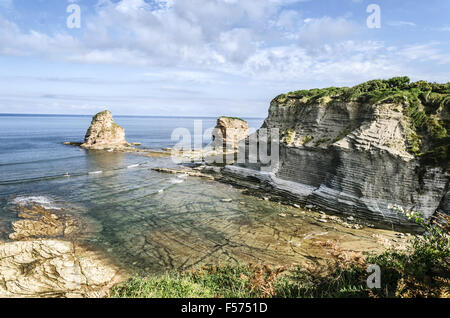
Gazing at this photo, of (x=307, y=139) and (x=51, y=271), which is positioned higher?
(x=307, y=139)

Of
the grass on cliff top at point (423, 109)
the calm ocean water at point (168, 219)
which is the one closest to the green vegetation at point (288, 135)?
the grass on cliff top at point (423, 109)

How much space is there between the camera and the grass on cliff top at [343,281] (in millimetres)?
6706

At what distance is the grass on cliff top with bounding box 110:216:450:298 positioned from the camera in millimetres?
6706

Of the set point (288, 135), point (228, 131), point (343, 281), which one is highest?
point (228, 131)

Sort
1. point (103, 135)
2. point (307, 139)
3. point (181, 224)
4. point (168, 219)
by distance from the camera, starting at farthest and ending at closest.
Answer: point (103, 135), point (307, 139), point (168, 219), point (181, 224)

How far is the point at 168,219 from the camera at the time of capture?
19.4 meters

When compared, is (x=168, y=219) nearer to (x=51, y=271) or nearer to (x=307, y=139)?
(x=51, y=271)

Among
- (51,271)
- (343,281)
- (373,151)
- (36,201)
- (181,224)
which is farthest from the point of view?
(36,201)

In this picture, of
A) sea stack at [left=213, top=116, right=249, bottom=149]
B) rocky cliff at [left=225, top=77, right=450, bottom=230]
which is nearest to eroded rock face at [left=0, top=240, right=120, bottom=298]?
rocky cliff at [left=225, top=77, right=450, bottom=230]

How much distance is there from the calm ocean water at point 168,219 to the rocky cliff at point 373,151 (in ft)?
10.2

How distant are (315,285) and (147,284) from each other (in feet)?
20.6

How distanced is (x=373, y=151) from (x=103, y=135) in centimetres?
5938

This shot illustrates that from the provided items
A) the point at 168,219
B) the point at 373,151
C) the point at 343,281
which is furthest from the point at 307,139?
the point at 343,281
